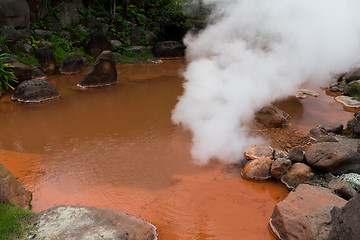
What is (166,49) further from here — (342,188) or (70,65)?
(342,188)

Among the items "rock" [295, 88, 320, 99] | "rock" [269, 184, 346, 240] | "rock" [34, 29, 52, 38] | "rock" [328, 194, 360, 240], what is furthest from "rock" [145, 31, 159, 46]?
"rock" [328, 194, 360, 240]

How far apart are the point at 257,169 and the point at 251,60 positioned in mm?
3168

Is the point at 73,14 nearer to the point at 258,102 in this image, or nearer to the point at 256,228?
the point at 258,102

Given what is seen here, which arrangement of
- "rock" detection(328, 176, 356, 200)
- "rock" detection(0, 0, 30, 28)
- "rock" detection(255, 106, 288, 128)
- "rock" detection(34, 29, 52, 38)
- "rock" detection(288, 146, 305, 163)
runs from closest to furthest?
1. "rock" detection(328, 176, 356, 200)
2. "rock" detection(288, 146, 305, 163)
3. "rock" detection(255, 106, 288, 128)
4. "rock" detection(0, 0, 30, 28)
5. "rock" detection(34, 29, 52, 38)

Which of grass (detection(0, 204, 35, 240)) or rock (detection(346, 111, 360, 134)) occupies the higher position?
grass (detection(0, 204, 35, 240))

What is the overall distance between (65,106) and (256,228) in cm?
754

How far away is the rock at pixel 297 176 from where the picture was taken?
19.3 ft

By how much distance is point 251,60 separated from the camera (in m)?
8.01

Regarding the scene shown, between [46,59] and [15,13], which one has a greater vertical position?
[15,13]

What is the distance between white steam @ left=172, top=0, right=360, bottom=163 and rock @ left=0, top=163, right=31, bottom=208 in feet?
11.4

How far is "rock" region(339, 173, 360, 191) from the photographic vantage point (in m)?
5.59

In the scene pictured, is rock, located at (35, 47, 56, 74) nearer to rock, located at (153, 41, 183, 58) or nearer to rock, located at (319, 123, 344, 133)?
rock, located at (153, 41, 183, 58)

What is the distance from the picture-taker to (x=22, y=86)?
34.8 feet

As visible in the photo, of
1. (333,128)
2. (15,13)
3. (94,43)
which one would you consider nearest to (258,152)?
(333,128)
